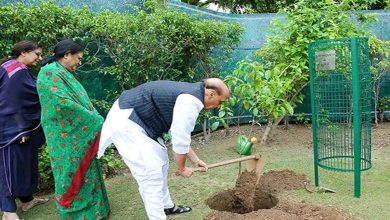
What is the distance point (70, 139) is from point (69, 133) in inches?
2.0

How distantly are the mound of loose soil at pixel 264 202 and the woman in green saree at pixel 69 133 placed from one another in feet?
3.64

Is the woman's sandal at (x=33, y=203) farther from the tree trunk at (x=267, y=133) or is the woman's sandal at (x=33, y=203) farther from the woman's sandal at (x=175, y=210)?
the tree trunk at (x=267, y=133)

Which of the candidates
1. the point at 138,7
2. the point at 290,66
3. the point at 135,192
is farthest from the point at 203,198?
the point at 138,7

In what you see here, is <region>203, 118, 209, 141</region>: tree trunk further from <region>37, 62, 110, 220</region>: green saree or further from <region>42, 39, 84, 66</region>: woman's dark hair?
<region>42, 39, 84, 66</region>: woman's dark hair

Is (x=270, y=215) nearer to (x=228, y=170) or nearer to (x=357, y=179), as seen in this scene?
(x=357, y=179)

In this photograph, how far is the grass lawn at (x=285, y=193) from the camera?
4.01 metres

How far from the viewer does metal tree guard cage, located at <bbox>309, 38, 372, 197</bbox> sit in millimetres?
3930

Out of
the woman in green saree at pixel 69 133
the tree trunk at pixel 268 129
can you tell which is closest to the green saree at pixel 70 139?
the woman in green saree at pixel 69 133

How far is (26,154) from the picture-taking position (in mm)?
4074

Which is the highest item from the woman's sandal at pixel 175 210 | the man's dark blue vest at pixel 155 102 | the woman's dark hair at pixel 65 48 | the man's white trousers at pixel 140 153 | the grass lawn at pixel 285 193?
the woman's dark hair at pixel 65 48

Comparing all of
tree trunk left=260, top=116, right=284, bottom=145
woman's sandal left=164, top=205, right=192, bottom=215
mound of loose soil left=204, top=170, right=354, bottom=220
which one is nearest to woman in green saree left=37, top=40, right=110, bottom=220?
woman's sandal left=164, top=205, right=192, bottom=215

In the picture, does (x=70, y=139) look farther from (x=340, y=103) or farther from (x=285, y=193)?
(x=340, y=103)

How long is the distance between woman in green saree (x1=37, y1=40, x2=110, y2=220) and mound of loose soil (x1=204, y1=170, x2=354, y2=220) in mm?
1108

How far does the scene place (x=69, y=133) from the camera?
363 cm
